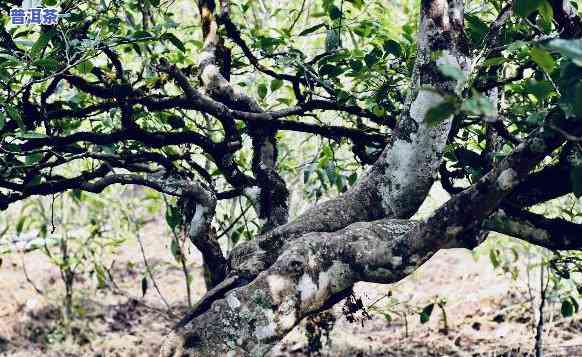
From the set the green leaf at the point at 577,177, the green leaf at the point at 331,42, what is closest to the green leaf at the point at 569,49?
the green leaf at the point at 577,177

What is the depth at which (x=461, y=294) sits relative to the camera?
231 inches

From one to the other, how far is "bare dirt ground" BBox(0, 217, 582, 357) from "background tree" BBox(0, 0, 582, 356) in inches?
70.1

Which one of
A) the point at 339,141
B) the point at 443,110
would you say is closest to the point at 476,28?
the point at 339,141

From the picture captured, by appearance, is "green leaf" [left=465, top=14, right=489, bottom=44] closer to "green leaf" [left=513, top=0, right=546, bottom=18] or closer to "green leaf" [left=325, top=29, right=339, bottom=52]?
"green leaf" [left=325, top=29, right=339, bottom=52]

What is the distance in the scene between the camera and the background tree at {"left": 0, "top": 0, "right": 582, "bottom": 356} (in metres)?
1.66

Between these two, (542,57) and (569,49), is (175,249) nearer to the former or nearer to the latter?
(542,57)

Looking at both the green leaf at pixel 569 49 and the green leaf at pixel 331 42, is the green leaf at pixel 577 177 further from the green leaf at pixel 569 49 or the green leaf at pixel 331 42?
the green leaf at pixel 331 42

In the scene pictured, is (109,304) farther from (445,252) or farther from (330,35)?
(330,35)

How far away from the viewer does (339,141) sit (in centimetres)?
271

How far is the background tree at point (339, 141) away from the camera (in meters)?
1.66

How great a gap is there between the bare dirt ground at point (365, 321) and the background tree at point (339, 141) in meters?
1.78

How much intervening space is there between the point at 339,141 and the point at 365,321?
3071 mm

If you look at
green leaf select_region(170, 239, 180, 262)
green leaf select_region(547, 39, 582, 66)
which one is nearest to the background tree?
green leaf select_region(547, 39, 582, 66)

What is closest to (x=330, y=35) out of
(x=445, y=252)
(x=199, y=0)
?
(x=199, y=0)
